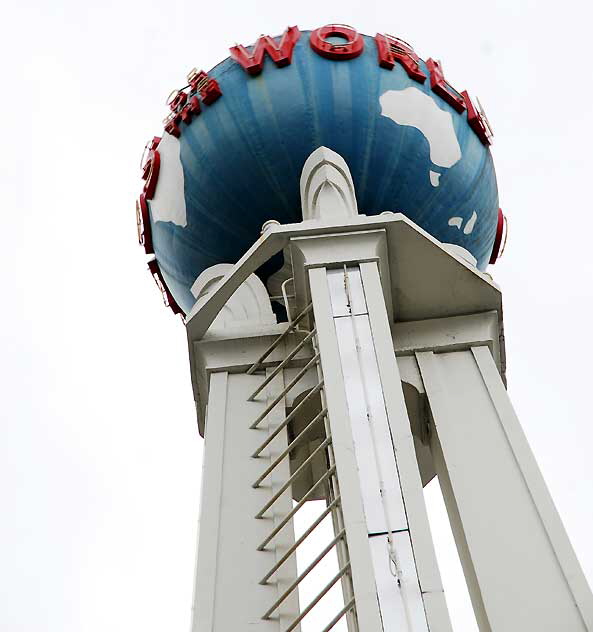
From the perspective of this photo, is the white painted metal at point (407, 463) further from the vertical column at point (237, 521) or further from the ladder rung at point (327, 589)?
the vertical column at point (237, 521)

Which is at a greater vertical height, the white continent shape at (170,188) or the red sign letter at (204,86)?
the red sign letter at (204,86)

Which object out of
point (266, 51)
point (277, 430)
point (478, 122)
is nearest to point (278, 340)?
point (277, 430)

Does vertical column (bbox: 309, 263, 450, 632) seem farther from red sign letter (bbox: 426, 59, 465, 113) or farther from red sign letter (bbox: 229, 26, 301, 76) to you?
red sign letter (bbox: 426, 59, 465, 113)

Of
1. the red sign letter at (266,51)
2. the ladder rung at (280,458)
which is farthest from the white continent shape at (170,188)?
the ladder rung at (280,458)

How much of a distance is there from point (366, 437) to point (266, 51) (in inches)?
275

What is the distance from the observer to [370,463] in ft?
30.1

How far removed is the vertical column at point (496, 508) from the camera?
375 inches

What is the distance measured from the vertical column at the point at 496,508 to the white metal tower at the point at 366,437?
17 millimetres

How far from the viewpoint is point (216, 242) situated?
14320 millimetres

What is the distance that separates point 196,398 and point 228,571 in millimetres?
3252

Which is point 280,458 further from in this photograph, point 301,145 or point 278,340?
point 301,145

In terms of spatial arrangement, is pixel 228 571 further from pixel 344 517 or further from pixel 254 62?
pixel 254 62

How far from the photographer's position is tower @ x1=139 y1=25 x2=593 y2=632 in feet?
30.2

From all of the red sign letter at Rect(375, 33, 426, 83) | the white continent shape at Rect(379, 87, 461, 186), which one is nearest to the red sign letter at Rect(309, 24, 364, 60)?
the red sign letter at Rect(375, 33, 426, 83)
